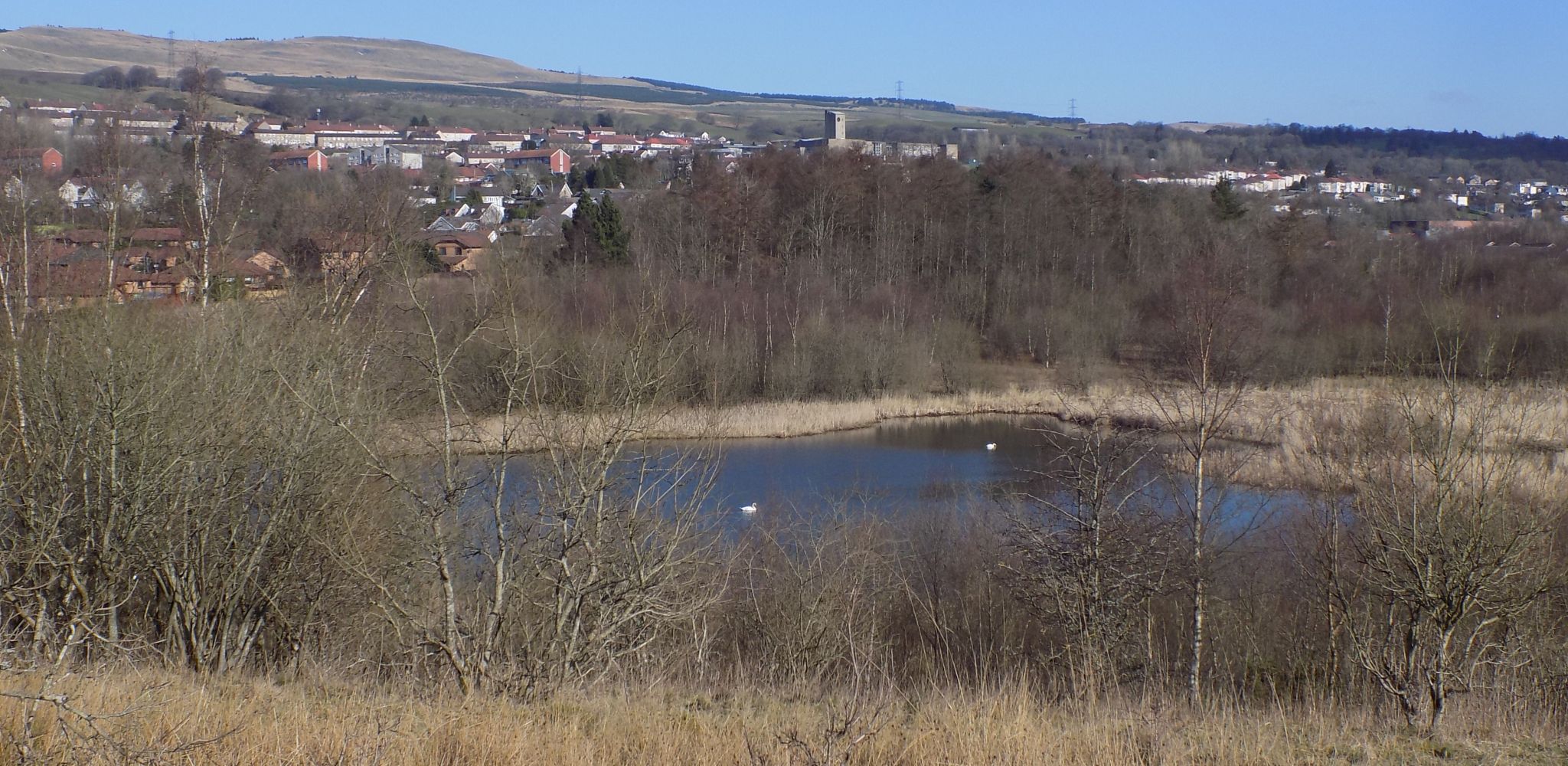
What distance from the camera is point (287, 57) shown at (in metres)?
121

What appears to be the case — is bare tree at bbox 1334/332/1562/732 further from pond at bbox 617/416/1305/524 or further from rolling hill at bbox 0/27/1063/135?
rolling hill at bbox 0/27/1063/135

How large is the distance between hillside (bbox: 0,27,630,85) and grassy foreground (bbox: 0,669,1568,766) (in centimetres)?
9205

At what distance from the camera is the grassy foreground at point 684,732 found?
A: 322 cm

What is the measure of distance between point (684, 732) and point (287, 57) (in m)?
133

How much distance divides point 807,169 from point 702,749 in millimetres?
26714

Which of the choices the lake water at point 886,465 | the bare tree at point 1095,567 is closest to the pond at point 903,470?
the lake water at point 886,465

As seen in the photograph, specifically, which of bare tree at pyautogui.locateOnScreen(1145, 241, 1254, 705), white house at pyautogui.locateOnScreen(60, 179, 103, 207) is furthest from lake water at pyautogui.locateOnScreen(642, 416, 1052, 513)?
white house at pyautogui.locateOnScreen(60, 179, 103, 207)

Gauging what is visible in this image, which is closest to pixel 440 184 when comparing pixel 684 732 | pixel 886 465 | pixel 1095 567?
pixel 886 465

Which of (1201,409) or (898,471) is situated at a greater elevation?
(1201,409)

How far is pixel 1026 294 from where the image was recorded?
26781 millimetres

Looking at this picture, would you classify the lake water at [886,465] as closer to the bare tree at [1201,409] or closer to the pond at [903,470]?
the pond at [903,470]

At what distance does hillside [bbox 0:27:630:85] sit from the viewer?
92.8 m

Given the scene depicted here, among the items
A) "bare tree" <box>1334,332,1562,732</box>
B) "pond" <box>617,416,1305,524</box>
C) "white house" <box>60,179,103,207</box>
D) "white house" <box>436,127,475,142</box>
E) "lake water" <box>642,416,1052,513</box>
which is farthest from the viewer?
"white house" <box>436,127,475,142</box>

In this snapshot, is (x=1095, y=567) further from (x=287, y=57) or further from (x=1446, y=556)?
(x=287, y=57)
